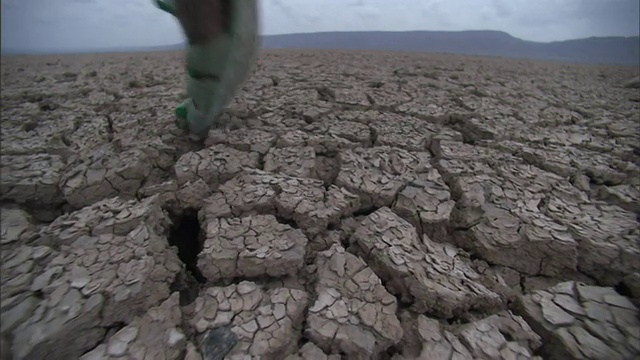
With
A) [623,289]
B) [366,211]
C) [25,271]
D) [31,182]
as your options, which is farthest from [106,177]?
[623,289]

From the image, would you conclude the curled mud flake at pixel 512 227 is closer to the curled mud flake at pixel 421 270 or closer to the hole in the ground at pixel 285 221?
the curled mud flake at pixel 421 270

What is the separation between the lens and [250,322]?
754mm

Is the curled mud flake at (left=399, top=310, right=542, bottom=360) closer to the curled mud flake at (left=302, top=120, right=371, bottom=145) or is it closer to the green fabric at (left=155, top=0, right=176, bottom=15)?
the curled mud flake at (left=302, top=120, right=371, bottom=145)

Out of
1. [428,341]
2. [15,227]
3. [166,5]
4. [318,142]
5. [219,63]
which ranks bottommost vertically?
[428,341]

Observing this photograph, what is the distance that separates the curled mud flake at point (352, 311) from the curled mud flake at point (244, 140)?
2.39 feet

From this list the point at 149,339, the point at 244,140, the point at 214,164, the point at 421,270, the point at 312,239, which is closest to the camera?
the point at 149,339

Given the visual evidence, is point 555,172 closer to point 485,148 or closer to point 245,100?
point 485,148

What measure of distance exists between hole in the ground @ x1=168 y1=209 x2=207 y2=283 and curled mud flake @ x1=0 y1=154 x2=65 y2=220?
48 centimetres

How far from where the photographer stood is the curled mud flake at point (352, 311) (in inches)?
28.9

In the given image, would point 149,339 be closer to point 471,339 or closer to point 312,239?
point 312,239

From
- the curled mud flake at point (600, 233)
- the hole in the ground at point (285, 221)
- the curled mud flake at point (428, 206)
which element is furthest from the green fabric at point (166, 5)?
the curled mud flake at point (600, 233)

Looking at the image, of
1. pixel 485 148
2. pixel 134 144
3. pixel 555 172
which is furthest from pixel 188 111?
pixel 555 172

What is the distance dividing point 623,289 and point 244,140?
5.04 ft

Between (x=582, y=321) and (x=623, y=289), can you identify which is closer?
(x=582, y=321)
